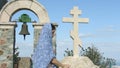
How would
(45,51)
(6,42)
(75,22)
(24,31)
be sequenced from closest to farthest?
(45,51) → (75,22) → (6,42) → (24,31)

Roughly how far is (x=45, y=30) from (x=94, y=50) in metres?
13.2

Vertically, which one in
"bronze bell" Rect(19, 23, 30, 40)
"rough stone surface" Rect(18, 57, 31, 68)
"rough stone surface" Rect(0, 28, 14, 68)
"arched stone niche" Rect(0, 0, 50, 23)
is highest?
"arched stone niche" Rect(0, 0, 50, 23)

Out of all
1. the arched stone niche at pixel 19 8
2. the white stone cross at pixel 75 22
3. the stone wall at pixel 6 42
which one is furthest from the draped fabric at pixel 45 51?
the stone wall at pixel 6 42

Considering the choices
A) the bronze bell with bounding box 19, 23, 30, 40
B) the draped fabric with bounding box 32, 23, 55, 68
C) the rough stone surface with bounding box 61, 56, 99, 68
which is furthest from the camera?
the bronze bell with bounding box 19, 23, 30, 40

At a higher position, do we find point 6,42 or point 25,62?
point 6,42

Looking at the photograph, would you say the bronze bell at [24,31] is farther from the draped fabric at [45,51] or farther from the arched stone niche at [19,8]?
the draped fabric at [45,51]

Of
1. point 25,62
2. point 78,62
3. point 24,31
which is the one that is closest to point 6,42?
point 24,31

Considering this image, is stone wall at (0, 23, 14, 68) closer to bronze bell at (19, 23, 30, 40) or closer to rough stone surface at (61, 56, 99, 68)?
bronze bell at (19, 23, 30, 40)

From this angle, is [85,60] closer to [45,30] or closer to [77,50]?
[77,50]

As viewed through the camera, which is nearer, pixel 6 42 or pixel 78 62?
pixel 78 62

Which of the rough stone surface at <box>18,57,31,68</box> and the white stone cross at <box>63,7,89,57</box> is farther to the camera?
the rough stone surface at <box>18,57,31,68</box>

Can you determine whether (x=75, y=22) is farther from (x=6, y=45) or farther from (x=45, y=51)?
(x=45, y=51)

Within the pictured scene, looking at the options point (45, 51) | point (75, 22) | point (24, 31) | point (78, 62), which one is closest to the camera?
point (45, 51)

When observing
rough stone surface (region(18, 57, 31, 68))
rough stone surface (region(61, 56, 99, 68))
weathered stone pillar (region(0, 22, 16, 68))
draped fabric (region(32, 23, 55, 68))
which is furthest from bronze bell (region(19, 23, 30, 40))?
draped fabric (region(32, 23, 55, 68))
